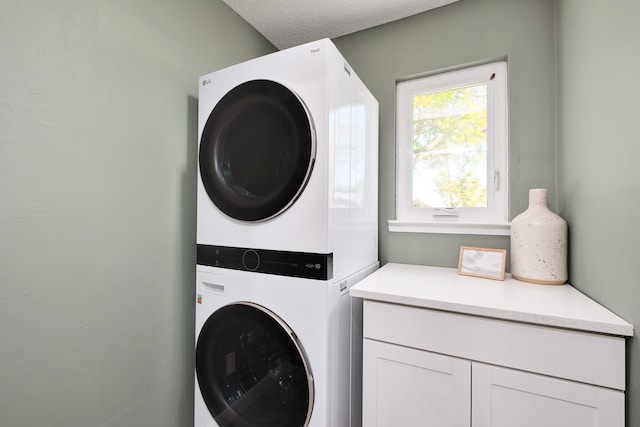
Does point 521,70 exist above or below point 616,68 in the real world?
above

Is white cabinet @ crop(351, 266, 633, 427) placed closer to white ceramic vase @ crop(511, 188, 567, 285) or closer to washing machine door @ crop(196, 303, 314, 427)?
white ceramic vase @ crop(511, 188, 567, 285)

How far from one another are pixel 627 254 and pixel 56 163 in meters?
1.83

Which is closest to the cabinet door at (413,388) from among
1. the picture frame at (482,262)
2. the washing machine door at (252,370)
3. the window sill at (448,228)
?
the washing machine door at (252,370)

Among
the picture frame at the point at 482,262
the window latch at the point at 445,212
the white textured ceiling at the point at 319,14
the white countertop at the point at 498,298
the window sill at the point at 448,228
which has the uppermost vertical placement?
the white textured ceiling at the point at 319,14

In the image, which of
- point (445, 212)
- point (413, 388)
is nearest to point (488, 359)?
point (413, 388)

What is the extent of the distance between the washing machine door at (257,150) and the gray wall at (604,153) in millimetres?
977

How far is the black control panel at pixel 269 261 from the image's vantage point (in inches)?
42.3

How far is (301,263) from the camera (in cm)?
110

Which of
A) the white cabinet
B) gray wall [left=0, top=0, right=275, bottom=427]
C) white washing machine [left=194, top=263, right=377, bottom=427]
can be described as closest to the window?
the white cabinet

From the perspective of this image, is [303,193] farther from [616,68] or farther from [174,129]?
[616,68]

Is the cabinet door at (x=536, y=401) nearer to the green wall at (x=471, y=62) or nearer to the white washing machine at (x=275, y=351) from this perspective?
the white washing machine at (x=275, y=351)

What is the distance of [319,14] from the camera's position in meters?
1.75

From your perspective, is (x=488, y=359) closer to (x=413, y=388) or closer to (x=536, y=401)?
(x=536, y=401)

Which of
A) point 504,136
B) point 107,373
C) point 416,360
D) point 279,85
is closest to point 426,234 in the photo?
point 504,136
